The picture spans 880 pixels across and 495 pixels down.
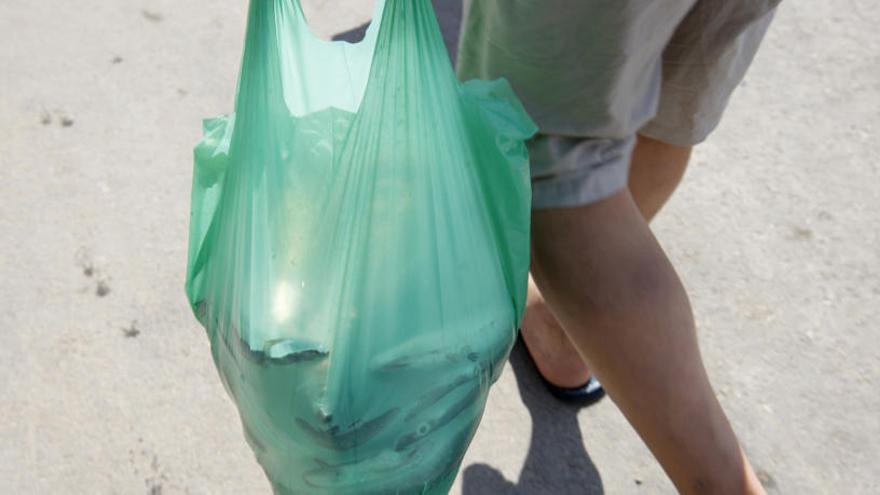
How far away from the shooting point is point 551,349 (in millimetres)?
1762

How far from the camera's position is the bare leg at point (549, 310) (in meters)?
1.60

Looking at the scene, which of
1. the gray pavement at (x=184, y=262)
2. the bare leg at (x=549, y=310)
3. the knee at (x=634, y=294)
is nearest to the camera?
the knee at (x=634, y=294)

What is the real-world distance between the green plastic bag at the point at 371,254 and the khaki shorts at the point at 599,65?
0.19 feet

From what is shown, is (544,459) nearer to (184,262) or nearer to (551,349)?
(551,349)

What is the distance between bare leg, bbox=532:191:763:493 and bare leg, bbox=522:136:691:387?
335 millimetres

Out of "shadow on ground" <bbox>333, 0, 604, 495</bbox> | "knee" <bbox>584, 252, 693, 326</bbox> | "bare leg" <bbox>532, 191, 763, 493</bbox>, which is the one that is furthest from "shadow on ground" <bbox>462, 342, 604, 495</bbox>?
"knee" <bbox>584, 252, 693, 326</bbox>

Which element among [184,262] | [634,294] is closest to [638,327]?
[634,294]

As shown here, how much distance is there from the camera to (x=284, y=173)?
1.08 metres

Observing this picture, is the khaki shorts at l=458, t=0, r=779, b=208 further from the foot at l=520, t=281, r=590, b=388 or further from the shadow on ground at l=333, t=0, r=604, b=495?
the shadow on ground at l=333, t=0, r=604, b=495

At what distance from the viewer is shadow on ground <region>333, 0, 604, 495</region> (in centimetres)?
167

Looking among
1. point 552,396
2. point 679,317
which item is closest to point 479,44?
point 679,317

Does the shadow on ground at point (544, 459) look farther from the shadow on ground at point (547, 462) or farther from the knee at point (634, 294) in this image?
the knee at point (634, 294)

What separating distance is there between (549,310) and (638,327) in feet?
1.52

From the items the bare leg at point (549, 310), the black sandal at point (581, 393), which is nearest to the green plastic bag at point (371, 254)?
the bare leg at point (549, 310)
